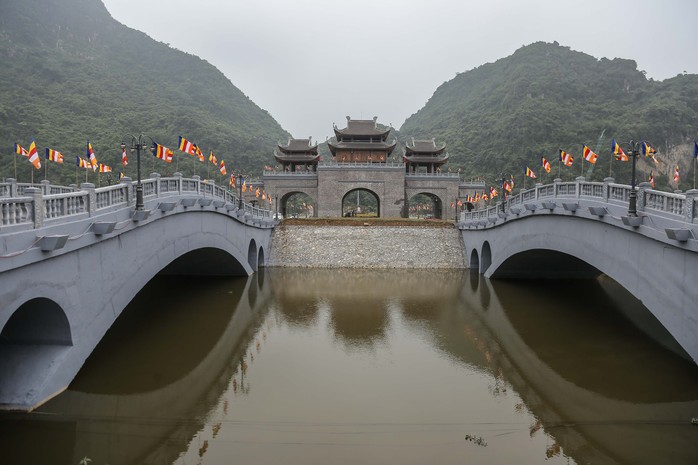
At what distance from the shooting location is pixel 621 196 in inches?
576

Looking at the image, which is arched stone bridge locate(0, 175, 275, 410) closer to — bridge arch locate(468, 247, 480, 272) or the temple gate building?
bridge arch locate(468, 247, 480, 272)

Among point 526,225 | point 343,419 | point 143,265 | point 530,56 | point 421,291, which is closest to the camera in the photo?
point 343,419

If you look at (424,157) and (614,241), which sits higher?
(424,157)

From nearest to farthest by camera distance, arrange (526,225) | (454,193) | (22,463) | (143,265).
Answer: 1. (22,463)
2. (143,265)
3. (526,225)
4. (454,193)

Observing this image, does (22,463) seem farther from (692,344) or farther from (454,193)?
(454,193)

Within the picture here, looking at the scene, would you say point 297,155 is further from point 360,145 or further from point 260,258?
point 260,258

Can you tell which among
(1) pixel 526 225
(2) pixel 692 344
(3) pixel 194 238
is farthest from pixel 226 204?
(2) pixel 692 344

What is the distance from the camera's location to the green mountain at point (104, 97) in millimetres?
51531

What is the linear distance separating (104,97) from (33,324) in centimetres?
7425

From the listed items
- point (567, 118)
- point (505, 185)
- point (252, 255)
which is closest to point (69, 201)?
point (252, 255)

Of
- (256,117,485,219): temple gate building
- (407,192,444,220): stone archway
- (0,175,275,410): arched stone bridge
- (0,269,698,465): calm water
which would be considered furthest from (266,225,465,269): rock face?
(407,192,444,220): stone archway

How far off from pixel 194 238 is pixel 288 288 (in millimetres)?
7513

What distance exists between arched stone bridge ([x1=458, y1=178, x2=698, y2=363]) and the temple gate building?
24708 mm

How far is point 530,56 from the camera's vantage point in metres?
101
